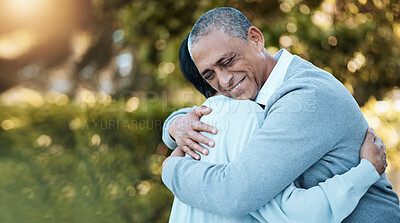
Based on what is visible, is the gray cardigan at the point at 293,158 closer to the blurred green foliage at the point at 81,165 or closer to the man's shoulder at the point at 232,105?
the man's shoulder at the point at 232,105

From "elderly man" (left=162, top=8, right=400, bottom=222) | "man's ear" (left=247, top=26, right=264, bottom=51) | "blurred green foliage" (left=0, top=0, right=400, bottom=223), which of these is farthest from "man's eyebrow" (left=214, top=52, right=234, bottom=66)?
"blurred green foliage" (left=0, top=0, right=400, bottom=223)

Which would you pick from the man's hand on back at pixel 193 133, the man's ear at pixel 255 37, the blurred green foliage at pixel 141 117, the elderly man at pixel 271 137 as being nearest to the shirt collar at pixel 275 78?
the elderly man at pixel 271 137

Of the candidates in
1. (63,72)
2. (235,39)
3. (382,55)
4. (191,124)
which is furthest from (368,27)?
(63,72)

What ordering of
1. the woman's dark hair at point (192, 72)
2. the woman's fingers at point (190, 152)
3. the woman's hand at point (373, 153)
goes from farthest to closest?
the woman's dark hair at point (192, 72)
the woman's fingers at point (190, 152)
the woman's hand at point (373, 153)

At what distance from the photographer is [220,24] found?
169 centimetres

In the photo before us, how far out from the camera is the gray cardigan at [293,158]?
1.32 metres

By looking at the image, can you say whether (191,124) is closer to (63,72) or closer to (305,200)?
(305,200)

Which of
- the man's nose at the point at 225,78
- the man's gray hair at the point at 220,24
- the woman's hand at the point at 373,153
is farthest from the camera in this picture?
the man's nose at the point at 225,78

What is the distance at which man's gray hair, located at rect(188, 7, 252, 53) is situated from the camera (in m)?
1.69

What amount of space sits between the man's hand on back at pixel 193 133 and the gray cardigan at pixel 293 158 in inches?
2.6

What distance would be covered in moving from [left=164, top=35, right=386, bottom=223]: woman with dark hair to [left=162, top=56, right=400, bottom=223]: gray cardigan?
0.19 feet

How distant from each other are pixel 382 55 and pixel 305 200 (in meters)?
3.92

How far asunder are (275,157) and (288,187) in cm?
18

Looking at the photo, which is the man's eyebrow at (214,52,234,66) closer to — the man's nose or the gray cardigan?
the man's nose
